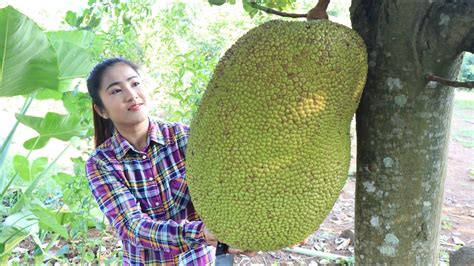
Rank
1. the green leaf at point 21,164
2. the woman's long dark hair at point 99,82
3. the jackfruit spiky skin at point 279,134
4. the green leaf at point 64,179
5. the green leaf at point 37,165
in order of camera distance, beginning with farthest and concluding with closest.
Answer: the green leaf at point 37,165
the green leaf at point 21,164
the green leaf at point 64,179
the woman's long dark hair at point 99,82
the jackfruit spiky skin at point 279,134

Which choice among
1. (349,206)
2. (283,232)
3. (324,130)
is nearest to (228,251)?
(283,232)

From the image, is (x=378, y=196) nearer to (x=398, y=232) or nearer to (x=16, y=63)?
(x=398, y=232)

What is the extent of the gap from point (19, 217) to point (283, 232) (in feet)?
5.41

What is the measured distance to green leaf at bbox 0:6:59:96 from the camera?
186 cm

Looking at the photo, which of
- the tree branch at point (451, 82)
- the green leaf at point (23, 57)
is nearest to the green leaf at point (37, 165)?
the green leaf at point (23, 57)

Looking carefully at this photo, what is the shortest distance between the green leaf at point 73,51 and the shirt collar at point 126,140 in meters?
0.75

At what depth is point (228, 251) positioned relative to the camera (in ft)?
3.98

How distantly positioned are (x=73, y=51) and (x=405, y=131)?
5.90 feet

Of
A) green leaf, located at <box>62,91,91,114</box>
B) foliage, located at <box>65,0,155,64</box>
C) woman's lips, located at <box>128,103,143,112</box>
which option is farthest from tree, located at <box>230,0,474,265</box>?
green leaf, located at <box>62,91,91,114</box>

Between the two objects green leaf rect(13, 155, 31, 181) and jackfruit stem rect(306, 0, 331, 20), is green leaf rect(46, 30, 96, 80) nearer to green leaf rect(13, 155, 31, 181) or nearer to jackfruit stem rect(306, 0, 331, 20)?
green leaf rect(13, 155, 31, 181)

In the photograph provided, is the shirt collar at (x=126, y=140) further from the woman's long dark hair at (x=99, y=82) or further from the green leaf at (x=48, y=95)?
→ the green leaf at (x=48, y=95)

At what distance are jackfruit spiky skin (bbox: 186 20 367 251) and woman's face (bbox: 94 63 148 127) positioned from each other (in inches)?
23.9

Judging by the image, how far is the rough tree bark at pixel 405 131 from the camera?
0.90m

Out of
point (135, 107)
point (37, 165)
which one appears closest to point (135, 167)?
point (135, 107)
